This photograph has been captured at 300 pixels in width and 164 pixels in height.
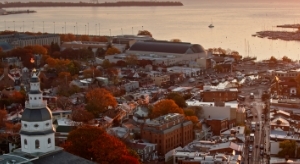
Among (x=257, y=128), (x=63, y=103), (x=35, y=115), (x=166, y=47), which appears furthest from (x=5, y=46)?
(x=35, y=115)

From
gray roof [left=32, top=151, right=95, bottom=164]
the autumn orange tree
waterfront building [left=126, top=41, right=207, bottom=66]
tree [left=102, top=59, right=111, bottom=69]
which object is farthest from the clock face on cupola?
waterfront building [left=126, top=41, right=207, bottom=66]

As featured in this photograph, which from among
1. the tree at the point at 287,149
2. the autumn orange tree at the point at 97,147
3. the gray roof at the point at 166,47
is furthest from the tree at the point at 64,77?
the autumn orange tree at the point at 97,147

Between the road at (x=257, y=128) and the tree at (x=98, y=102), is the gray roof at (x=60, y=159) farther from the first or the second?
the tree at (x=98, y=102)

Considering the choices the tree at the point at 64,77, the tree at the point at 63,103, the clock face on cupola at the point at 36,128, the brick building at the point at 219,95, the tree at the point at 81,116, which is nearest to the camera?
the clock face on cupola at the point at 36,128

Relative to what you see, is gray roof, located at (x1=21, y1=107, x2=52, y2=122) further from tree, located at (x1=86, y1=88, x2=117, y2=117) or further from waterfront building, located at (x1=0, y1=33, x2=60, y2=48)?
waterfront building, located at (x1=0, y1=33, x2=60, y2=48)

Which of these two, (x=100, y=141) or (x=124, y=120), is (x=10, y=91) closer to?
(x=124, y=120)

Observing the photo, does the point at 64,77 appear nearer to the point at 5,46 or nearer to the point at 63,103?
the point at 63,103
